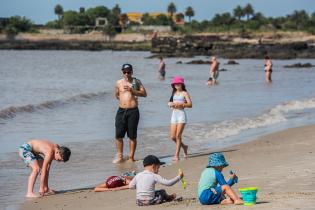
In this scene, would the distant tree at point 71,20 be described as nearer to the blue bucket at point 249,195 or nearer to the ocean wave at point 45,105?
the ocean wave at point 45,105

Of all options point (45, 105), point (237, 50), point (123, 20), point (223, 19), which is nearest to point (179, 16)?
point (123, 20)

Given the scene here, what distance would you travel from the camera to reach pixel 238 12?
162 meters

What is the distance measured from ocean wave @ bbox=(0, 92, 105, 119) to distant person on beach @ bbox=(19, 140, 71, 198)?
435 inches

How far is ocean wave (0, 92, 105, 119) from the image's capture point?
2128cm

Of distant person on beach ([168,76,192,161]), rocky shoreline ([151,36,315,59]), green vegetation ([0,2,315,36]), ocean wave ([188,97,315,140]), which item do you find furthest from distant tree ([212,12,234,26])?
distant person on beach ([168,76,192,161])

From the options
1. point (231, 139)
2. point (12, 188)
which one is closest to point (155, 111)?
point (231, 139)

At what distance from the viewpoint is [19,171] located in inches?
449

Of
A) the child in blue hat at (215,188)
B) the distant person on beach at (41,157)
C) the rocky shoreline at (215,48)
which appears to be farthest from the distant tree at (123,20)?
the child in blue hat at (215,188)

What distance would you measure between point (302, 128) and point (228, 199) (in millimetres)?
8397

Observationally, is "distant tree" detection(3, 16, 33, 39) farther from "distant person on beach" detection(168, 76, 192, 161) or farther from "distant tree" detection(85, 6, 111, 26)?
"distant person on beach" detection(168, 76, 192, 161)

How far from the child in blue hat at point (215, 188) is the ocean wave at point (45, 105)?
1328 cm

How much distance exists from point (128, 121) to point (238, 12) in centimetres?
15278

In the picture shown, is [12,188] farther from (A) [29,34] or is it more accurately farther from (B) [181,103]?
(A) [29,34]

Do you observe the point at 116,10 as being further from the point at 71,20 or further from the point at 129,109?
the point at 129,109
